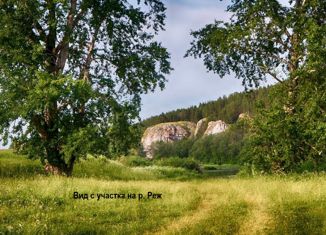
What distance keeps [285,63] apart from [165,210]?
51.2 ft

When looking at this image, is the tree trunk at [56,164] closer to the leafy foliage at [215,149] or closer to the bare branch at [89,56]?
the bare branch at [89,56]

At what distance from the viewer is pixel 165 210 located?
13008 mm

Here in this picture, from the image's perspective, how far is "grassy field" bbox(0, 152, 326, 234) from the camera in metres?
10.7

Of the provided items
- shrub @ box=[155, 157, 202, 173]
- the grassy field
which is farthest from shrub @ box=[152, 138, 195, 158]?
the grassy field

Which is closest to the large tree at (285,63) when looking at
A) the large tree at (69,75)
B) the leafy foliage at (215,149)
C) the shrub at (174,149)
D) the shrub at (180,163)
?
the large tree at (69,75)

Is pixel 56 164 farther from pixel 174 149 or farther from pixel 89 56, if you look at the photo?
pixel 174 149

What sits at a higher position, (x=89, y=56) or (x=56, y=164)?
(x=89, y=56)

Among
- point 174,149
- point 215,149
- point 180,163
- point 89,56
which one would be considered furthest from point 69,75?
point 174,149

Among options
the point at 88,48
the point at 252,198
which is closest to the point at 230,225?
the point at 252,198

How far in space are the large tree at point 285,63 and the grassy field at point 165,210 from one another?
6.16 meters

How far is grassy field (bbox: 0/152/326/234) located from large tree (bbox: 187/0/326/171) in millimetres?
6156

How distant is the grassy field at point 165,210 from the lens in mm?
10664

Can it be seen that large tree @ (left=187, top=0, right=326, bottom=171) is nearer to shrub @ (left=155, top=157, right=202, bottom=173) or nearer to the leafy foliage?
shrub @ (left=155, top=157, right=202, bottom=173)

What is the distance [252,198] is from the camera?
1441 cm
